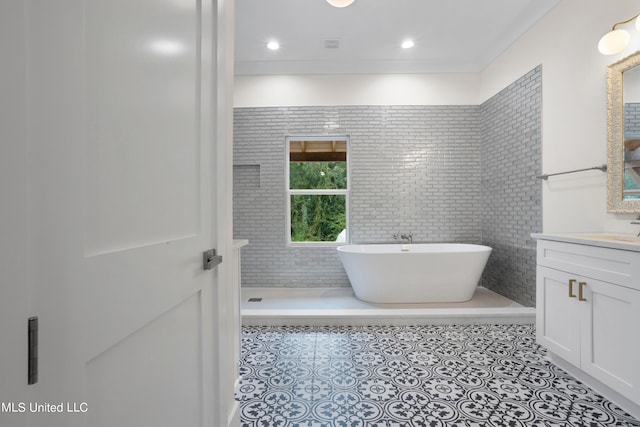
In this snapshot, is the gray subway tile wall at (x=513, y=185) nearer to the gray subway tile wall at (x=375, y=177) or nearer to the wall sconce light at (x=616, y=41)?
the gray subway tile wall at (x=375, y=177)

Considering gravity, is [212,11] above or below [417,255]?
above

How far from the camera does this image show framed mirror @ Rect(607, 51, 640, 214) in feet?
6.93

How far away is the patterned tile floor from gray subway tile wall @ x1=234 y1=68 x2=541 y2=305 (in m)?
1.58

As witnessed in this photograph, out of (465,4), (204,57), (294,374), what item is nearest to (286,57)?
(465,4)

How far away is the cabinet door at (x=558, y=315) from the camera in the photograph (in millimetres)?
1874

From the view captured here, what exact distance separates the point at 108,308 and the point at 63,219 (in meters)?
0.20

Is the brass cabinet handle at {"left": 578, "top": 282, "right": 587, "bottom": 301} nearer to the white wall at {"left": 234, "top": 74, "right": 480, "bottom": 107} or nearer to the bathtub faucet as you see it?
the bathtub faucet

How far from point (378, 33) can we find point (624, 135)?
2459 millimetres

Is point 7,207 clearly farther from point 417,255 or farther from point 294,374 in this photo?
point 417,255

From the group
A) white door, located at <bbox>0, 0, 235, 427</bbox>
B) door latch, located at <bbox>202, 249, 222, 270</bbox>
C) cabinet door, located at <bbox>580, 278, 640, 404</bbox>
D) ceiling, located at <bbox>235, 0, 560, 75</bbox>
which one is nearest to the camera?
white door, located at <bbox>0, 0, 235, 427</bbox>

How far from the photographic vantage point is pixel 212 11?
3.64 feet

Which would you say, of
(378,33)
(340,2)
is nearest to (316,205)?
(378,33)

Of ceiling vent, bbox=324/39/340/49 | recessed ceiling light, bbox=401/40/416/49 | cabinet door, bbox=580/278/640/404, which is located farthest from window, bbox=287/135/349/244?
cabinet door, bbox=580/278/640/404

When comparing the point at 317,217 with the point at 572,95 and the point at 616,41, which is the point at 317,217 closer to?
the point at 572,95
